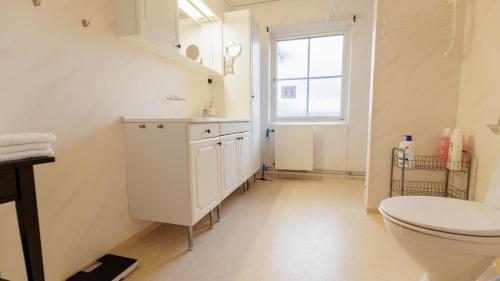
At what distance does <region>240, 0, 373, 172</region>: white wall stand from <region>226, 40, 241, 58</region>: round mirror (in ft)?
2.34

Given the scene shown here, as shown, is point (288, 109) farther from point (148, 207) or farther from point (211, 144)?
point (148, 207)

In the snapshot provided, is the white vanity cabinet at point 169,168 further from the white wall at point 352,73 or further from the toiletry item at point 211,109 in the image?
the white wall at point 352,73

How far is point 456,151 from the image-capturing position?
59.0 inches

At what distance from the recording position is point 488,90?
A: 132cm

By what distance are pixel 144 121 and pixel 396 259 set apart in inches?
67.3

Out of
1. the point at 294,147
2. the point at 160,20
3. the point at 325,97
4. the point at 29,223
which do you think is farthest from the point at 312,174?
the point at 29,223

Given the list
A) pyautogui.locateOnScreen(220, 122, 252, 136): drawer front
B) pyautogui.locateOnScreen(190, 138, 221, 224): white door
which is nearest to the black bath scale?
pyautogui.locateOnScreen(190, 138, 221, 224): white door

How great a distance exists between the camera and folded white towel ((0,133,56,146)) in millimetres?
607

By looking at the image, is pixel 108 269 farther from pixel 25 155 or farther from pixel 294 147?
pixel 294 147

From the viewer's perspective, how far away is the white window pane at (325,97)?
3.04m

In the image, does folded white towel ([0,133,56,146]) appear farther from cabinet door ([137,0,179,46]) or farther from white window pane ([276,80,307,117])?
white window pane ([276,80,307,117])

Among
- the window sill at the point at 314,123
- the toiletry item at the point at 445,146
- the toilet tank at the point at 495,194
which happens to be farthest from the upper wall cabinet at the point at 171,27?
the toiletry item at the point at 445,146

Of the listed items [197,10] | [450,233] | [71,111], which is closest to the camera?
[450,233]

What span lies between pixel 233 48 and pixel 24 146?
2179mm
